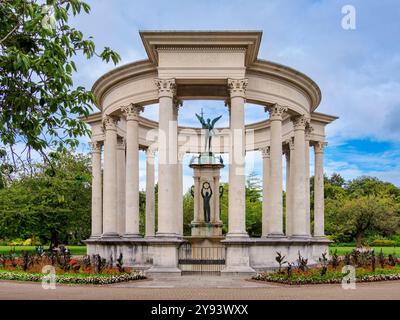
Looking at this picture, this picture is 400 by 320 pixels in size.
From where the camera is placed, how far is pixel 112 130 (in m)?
44.3

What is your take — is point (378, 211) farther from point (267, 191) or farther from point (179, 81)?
point (179, 81)

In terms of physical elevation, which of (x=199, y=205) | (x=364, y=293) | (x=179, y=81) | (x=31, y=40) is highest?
(x=179, y=81)

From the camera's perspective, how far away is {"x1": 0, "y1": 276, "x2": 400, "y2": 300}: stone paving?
2327 centimetres

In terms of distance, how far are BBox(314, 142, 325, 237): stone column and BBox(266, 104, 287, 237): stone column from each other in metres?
13.2

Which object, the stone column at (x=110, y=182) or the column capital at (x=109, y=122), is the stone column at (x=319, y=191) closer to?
the stone column at (x=110, y=182)

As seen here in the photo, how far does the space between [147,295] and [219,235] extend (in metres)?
21.9

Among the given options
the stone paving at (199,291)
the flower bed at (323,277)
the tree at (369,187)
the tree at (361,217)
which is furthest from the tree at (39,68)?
the tree at (369,187)

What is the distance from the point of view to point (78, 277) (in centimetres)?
2986

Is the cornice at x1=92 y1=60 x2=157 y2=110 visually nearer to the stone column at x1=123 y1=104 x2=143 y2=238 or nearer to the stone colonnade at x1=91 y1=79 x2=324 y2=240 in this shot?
the stone colonnade at x1=91 y1=79 x2=324 y2=240

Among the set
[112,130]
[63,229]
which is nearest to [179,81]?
[112,130]

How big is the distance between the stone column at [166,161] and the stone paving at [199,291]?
5.03 meters

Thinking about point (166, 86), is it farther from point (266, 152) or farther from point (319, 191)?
point (319, 191)

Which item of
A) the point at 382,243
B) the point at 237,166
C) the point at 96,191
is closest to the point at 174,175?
the point at 237,166

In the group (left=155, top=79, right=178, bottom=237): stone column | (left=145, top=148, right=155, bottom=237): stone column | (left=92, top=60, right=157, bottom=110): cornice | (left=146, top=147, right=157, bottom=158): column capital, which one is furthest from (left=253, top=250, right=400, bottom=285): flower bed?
(left=146, top=147, right=157, bottom=158): column capital
